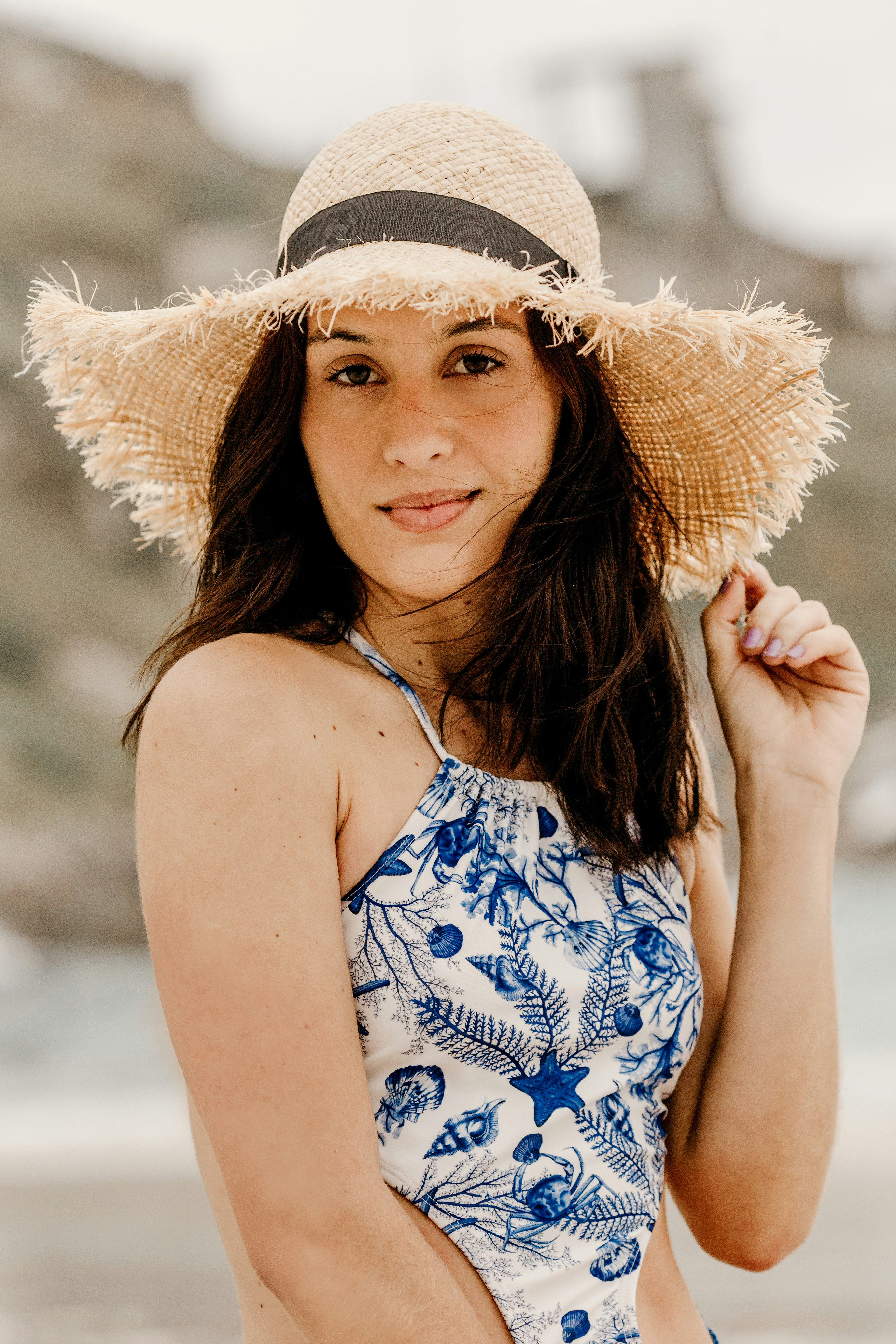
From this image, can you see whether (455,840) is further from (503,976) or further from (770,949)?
(770,949)

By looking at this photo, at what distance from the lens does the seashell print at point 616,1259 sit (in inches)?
46.2

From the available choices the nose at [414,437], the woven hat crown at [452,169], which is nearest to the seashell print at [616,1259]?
the nose at [414,437]

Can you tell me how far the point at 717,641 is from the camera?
5.22 ft

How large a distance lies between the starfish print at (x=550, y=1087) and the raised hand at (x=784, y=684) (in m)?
0.50

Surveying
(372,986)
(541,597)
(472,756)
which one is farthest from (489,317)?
(372,986)

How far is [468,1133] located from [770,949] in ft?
1.54

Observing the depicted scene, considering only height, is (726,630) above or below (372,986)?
above

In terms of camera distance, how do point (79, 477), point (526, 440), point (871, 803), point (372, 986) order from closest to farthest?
point (372, 986), point (526, 440), point (871, 803), point (79, 477)

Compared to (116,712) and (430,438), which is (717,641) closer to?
(430,438)

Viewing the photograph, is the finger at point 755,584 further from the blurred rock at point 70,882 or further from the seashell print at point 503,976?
the blurred rock at point 70,882

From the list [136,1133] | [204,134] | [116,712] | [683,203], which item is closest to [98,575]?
[116,712]

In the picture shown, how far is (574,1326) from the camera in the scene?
1142 mm

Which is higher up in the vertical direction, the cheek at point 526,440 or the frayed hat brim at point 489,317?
the frayed hat brim at point 489,317

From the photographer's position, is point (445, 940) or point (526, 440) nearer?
point (445, 940)
